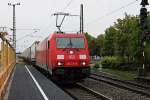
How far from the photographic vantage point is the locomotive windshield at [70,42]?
2448 cm

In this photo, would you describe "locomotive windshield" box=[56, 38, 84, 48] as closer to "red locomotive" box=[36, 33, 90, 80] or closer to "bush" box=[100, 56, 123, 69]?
"red locomotive" box=[36, 33, 90, 80]

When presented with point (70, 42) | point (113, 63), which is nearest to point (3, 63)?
point (70, 42)

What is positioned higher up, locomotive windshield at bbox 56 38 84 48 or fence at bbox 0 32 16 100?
locomotive windshield at bbox 56 38 84 48

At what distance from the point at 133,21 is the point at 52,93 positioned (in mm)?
30866

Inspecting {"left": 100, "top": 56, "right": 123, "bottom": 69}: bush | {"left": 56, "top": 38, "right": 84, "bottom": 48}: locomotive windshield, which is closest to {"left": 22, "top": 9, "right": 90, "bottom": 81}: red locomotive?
{"left": 56, "top": 38, "right": 84, "bottom": 48}: locomotive windshield

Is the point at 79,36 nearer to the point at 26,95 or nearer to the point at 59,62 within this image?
the point at 59,62

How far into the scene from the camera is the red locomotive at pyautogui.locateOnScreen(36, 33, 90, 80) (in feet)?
77.2

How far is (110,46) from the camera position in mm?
64125

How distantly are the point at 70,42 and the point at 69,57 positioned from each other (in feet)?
3.85

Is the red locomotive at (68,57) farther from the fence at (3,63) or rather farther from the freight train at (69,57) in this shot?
the fence at (3,63)

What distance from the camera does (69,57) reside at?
23.8 m

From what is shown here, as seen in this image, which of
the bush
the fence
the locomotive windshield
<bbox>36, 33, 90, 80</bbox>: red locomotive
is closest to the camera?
the fence

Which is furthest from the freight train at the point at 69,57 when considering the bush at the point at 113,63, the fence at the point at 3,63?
the bush at the point at 113,63

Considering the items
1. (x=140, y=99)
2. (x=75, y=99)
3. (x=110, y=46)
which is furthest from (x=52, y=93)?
(x=110, y=46)
